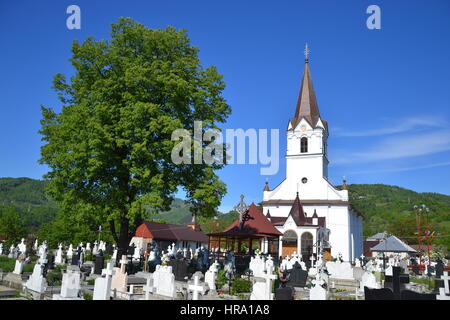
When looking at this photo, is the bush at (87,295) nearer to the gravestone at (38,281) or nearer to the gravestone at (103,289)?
the gravestone at (103,289)

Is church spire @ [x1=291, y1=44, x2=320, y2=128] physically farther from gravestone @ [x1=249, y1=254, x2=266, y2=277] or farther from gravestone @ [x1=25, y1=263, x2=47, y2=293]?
gravestone @ [x1=25, y1=263, x2=47, y2=293]

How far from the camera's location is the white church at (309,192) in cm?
4178

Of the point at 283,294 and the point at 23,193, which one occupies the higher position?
the point at 23,193

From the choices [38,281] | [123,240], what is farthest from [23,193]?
[38,281]

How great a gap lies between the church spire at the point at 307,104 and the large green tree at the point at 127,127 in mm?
31522

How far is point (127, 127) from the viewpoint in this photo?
15.7 metres

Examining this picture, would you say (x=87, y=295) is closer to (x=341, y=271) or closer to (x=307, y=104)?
(x=341, y=271)

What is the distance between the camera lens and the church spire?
4783cm

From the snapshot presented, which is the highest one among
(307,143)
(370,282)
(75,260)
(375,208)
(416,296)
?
Result: (307,143)

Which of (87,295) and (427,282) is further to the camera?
(427,282)

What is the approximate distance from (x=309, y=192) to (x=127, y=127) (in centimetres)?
3394

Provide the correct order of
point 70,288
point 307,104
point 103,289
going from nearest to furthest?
point 70,288, point 103,289, point 307,104

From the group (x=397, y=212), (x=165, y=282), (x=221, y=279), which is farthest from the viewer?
(x=397, y=212)
